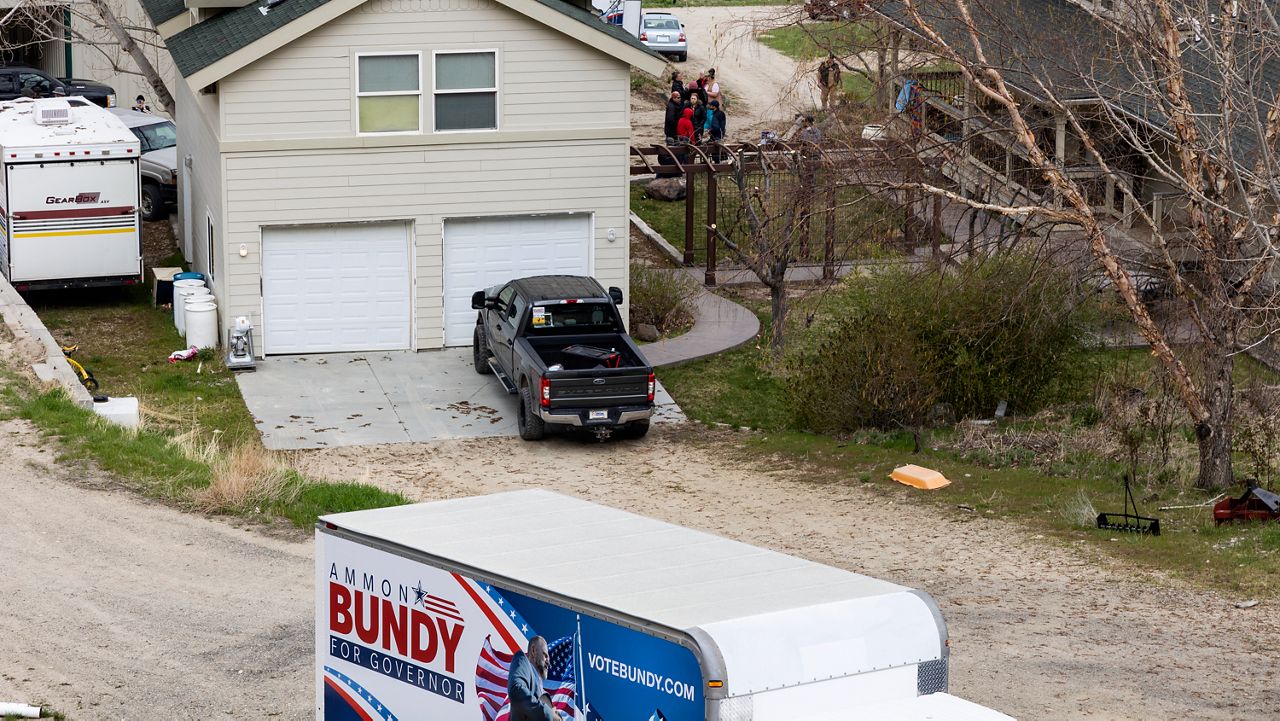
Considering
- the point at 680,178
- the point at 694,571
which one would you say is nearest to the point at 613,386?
the point at 694,571

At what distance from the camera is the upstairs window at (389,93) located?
24.7 meters

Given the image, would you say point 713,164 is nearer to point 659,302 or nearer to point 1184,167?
point 659,302

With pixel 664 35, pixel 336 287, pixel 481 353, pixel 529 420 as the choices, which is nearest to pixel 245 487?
pixel 529 420

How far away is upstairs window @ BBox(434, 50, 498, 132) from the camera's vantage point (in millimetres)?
24938

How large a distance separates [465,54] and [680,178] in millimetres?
12168

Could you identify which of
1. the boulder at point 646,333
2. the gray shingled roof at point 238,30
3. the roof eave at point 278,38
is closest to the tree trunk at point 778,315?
the boulder at point 646,333

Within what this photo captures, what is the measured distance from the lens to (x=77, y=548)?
16.0 metres

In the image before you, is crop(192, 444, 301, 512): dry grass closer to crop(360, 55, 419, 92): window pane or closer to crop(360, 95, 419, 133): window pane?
crop(360, 95, 419, 133): window pane

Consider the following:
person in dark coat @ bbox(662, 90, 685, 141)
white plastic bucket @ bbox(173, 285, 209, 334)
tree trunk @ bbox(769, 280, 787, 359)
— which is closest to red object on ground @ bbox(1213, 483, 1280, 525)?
tree trunk @ bbox(769, 280, 787, 359)

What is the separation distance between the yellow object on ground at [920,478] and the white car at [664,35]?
31.0 metres

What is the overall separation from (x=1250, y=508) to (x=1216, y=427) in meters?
1.62

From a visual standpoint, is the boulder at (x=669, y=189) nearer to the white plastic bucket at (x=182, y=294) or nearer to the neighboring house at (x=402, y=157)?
the neighboring house at (x=402, y=157)

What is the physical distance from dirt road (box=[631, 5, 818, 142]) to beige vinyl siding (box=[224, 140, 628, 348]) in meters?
13.7

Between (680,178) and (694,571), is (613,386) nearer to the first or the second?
(694,571)
